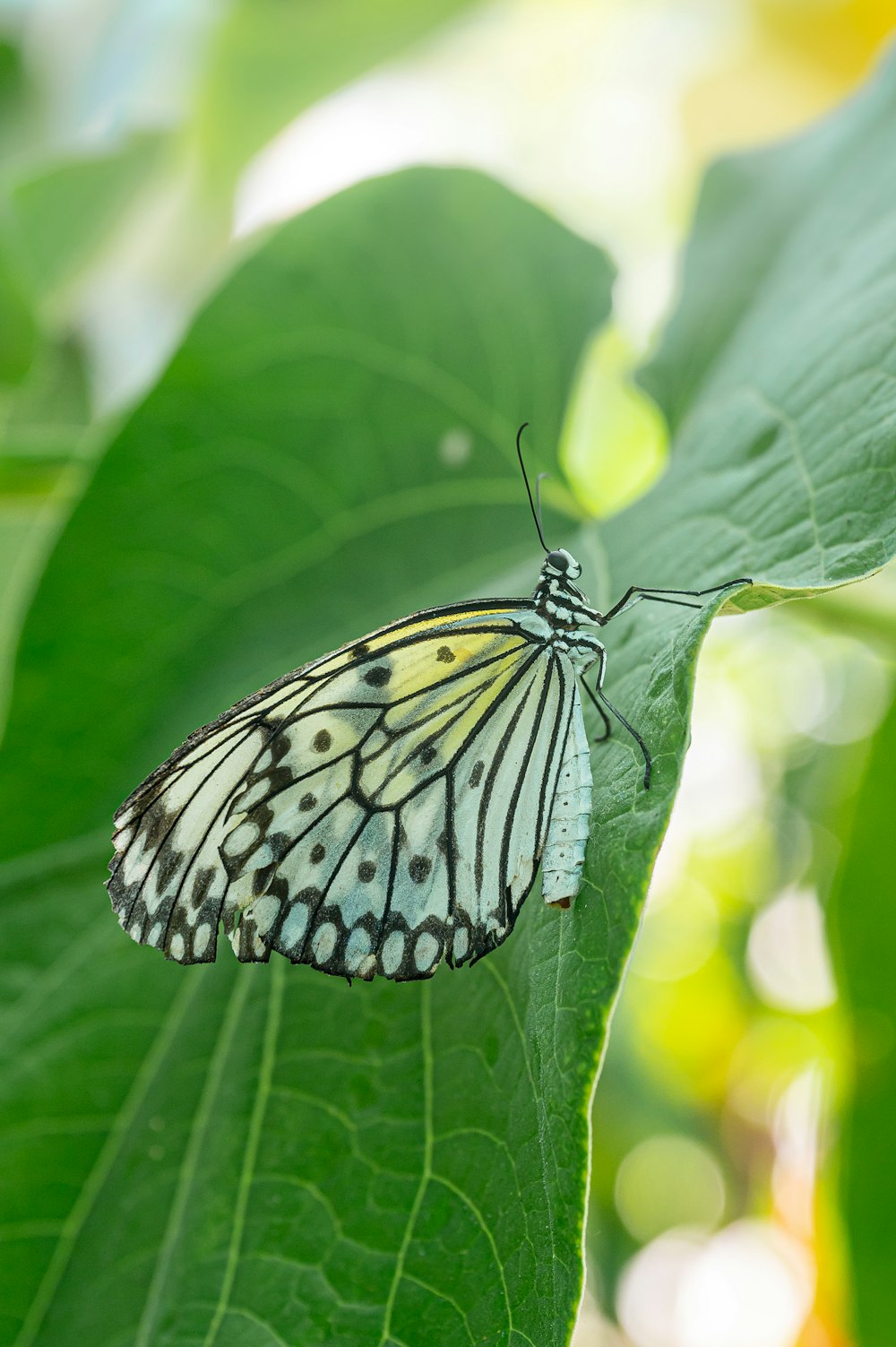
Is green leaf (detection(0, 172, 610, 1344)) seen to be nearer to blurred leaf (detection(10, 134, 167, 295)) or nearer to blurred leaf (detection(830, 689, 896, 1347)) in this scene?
blurred leaf (detection(830, 689, 896, 1347))

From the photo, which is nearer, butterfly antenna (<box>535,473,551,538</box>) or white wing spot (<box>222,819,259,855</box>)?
white wing spot (<box>222,819,259,855</box>)

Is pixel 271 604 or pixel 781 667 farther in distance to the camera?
pixel 781 667

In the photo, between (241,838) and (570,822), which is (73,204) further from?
(570,822)

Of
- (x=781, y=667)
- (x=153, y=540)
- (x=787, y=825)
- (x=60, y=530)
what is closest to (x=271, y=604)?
(x=153, y=540)

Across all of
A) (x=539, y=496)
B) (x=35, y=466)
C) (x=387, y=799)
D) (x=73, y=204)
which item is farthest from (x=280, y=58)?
(x=387, y=799)

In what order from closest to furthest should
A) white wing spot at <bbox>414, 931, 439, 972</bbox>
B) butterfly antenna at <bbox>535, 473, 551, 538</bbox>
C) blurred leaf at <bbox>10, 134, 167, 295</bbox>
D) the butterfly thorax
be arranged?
1. white wing spot at <bbox>414, 931, 439, 972</bbox>
2. the butterfly thorax
3. butterfly antenna at <bbox>535, 473, 551, 538</bbox>
4. blurred leaf at <bbox>10, 134, 167, 295</bbox>

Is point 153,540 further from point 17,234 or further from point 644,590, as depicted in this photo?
point 17,234

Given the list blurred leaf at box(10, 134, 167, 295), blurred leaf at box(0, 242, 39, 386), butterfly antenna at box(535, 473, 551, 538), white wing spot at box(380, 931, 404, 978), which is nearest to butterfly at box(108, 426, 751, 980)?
white wing spot at box(380, 931, 404, 978)
